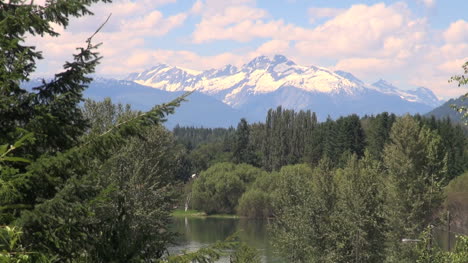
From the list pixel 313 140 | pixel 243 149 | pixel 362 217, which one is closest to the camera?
pixel 362 217

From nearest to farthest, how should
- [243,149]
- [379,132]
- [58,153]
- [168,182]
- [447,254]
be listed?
[58,153] < [447,254] < [168,182] < [379,132] < [243,149]

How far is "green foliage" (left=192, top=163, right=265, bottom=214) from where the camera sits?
109938mm

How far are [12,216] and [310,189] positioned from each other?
141 ft

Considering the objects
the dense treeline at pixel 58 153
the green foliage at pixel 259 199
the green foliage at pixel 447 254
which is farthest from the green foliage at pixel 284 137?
the dense treeline at pixel 58 153

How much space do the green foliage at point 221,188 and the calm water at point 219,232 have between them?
16.3ft

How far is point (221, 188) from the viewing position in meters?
109

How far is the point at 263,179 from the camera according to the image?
105312mm

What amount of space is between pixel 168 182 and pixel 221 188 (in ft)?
235

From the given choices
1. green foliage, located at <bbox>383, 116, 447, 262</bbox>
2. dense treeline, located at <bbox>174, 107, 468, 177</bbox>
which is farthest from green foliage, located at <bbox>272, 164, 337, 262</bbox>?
dense treeline, located at <bbox>174, 107, 468, 177</bbox>

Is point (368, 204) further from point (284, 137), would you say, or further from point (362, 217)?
point (284, 137)

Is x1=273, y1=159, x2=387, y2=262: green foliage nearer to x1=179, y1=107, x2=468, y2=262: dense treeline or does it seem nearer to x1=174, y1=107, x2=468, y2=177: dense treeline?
x1=179, y1=107, x2=468, y2=262: dense treeline

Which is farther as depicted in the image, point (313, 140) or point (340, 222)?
point (313, 140)

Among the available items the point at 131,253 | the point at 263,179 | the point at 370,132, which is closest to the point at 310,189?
the point at 131,253

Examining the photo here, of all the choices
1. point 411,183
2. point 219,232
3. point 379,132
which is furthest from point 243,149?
point 411,183
